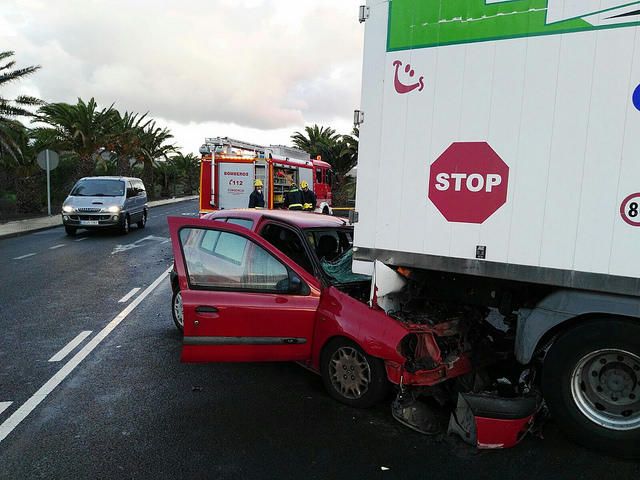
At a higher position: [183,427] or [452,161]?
[452,161]

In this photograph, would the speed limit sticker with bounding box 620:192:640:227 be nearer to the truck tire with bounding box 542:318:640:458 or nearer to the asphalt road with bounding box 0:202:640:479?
the truck tire with bounding box 542:318:640:458

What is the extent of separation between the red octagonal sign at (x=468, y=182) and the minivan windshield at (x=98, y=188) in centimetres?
Result: 1632

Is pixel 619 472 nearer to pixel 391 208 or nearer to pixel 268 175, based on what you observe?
pixel 391 208

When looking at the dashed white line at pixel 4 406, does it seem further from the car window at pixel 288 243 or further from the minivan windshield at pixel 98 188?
the minivan windshield at pixel 98 188

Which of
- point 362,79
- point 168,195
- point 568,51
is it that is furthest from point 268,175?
point 168,195

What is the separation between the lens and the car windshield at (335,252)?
4.96 meters

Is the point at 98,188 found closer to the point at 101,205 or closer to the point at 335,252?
the point at 101,205

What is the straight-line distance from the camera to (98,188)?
59.6 ft

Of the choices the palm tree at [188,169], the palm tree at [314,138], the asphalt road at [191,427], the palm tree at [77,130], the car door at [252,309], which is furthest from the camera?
the palm tree at [188,169]

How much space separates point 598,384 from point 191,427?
9.74 ft

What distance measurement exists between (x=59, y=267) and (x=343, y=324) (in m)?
9.11

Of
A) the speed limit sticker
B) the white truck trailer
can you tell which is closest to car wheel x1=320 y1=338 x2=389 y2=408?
the white truck trailer

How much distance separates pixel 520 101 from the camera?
353cm

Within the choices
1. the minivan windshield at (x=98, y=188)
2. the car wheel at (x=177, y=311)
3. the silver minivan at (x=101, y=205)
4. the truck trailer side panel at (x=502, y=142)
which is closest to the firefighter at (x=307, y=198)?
the silver minivan at (x=101, y=205)
